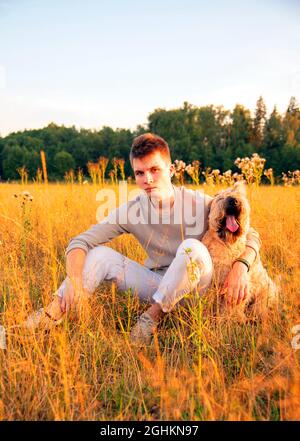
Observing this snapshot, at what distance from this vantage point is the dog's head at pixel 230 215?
225 centimetres

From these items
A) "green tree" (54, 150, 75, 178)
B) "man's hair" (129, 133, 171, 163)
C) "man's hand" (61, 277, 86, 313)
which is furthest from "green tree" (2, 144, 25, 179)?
"man's hand" (61, 277, 86, 313)

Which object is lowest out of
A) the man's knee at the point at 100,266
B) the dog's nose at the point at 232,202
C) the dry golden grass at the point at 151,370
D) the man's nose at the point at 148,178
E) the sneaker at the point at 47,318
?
the dry golden grass at the point at 151,370

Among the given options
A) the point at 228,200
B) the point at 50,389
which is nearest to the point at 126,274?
the point at 228,200

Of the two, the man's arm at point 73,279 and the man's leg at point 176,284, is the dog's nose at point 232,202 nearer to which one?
the man's leg at point 176,284

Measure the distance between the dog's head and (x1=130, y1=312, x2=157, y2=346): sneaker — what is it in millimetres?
638

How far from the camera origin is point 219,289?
7.66 ft

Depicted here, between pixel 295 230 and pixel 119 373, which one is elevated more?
pixel 295 230

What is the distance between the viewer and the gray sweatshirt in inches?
99.6

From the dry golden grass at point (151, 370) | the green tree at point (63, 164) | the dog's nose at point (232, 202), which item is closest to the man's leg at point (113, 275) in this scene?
the dry golden grass at point (151, 370)

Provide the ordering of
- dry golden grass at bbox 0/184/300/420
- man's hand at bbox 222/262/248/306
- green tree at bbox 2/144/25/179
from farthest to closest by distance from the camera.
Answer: green tree at bbox 2/144/25/179 → man's hand at bbox 222/262/248/306 → dry golden grass at bbox 0/184/300/420

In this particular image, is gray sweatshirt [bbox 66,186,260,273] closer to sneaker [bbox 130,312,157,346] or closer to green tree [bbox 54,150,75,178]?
sneaker [bbox 130,312,157,346]

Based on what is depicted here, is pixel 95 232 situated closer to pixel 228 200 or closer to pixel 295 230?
pixel 228 200
